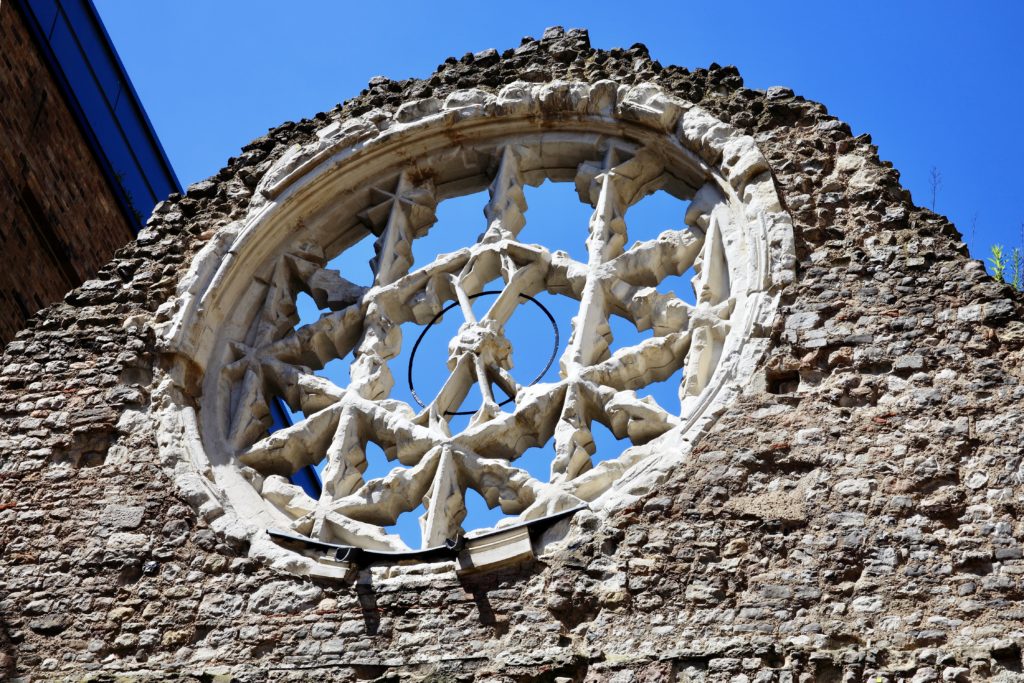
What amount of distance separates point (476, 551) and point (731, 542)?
3.51 ft

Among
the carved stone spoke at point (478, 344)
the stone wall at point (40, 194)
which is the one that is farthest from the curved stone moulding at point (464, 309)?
the stone wall at point (40, 194)

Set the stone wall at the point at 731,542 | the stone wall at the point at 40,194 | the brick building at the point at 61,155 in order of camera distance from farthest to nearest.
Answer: the brick building at the point at 61,155, the stone wall at the point at 40,194, the stone wall at the point at 731,542

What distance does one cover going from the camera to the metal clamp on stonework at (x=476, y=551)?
7227 millimetres

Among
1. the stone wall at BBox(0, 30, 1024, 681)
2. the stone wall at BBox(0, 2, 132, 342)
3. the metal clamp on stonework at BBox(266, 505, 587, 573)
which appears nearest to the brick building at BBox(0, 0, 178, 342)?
the stone wall at BBox(0, 2, 132, 342)

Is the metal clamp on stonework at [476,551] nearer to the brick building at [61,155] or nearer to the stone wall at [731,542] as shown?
the stone wall at [731,542]

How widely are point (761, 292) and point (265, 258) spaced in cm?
286

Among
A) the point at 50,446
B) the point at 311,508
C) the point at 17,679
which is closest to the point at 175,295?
the point at 50,446

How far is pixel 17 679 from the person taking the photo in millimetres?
7316

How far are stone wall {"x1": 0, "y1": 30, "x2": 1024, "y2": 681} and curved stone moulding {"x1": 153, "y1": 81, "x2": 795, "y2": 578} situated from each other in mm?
194

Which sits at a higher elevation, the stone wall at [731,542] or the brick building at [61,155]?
the brick building at [61,155]

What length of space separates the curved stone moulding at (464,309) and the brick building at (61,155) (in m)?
2.50

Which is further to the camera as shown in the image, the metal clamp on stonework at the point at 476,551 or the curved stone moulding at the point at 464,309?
the curved stone moulding at the point at 464,309

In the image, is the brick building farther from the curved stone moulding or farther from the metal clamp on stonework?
the metal clamp on stonework

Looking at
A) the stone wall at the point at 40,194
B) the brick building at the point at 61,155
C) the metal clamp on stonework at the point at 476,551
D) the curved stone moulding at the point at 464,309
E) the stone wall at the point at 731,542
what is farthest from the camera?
the brick building at the point at 61,155
